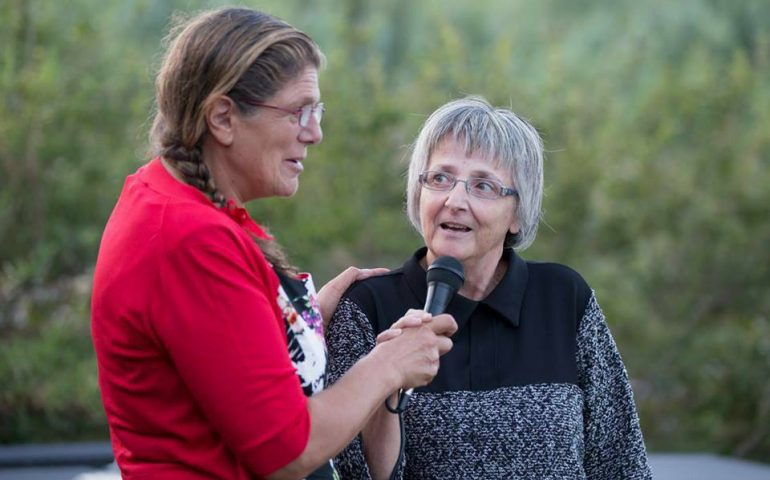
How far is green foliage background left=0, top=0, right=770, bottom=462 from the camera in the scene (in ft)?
23.7

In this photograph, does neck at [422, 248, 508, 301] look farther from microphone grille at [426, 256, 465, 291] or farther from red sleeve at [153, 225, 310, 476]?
red sleeve at [153, 225, 310, 476]

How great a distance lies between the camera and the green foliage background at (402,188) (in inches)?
285

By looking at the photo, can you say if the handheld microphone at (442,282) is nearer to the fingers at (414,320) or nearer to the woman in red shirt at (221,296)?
A: the fingers at (414,320)

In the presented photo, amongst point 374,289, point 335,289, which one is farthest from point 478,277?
point 335,289

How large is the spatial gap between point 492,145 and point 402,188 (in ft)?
16.8

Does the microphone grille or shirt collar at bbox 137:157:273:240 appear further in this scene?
the microphone grille

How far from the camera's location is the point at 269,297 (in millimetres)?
2018

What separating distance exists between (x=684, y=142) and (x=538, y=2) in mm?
7953

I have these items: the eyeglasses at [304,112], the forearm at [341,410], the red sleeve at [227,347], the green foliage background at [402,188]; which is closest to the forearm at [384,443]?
the forearm at [341,410]

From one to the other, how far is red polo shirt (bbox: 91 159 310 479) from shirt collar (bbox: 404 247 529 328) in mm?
936

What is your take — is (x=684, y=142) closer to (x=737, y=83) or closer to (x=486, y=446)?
(x=737, y=83)

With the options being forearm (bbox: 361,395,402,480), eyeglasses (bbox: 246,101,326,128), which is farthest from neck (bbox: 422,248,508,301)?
eyeglasses (bbox: 246,101,326,128)

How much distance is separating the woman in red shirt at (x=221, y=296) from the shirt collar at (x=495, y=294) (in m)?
0.69

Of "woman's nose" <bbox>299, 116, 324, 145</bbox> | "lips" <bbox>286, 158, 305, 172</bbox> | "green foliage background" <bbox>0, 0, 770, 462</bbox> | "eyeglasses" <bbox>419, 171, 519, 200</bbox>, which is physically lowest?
"green foliage background" <bbox>0, 0, 770, 462</bbox>
